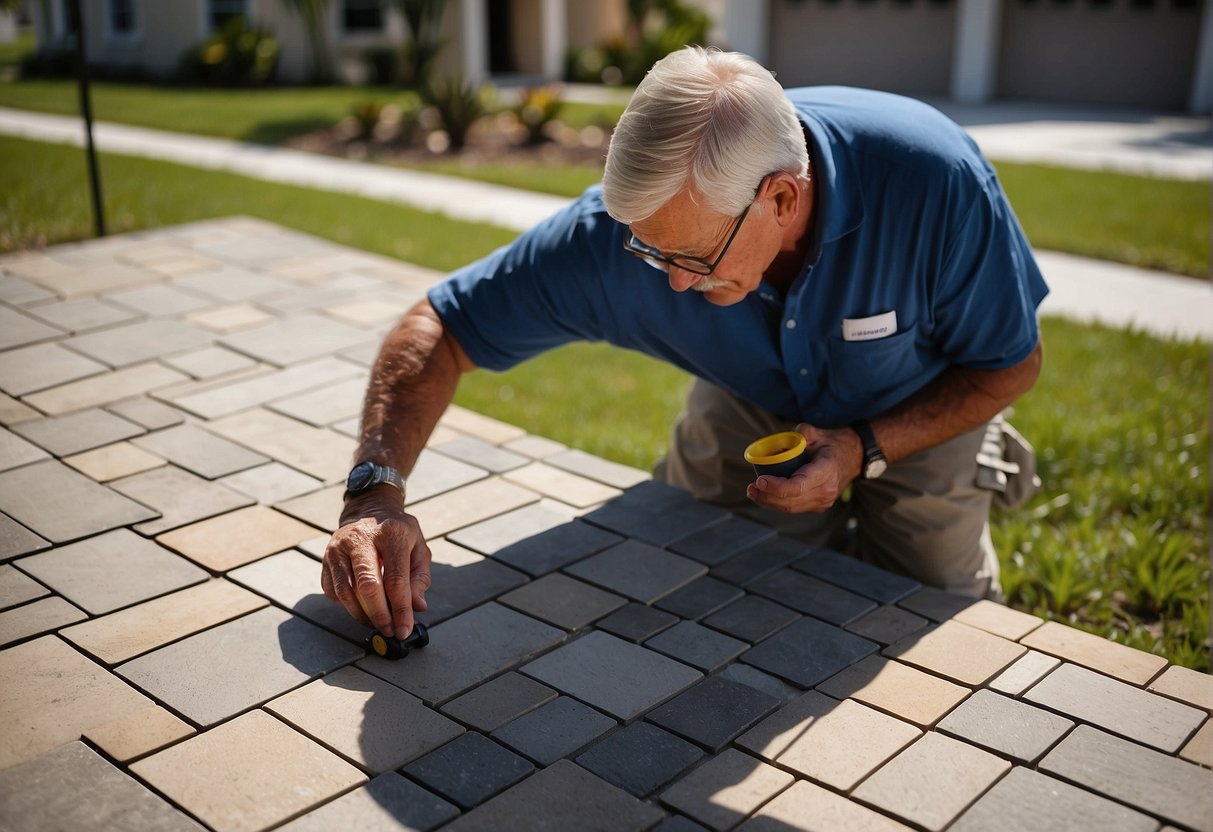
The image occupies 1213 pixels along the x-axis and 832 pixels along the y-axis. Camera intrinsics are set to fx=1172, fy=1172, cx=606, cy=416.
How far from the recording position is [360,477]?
7.99ft

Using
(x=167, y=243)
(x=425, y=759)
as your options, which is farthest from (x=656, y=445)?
(x=167, y=243)

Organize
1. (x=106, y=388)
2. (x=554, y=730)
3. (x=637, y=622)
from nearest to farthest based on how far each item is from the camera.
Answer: (x=554, y=730) < (x=637, y=622) < (x=106, y=388)

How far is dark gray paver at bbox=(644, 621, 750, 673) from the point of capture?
2404 millimetres

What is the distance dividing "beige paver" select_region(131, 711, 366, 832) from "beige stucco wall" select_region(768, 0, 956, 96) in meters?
15.4

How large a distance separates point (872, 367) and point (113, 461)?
6.86 feet

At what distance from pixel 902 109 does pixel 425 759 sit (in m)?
1.78

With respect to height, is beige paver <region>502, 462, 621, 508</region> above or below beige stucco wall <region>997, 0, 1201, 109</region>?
below

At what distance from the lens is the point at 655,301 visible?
277 cm

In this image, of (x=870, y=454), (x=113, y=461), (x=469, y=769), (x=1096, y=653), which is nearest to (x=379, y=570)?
(x=469, y=769)

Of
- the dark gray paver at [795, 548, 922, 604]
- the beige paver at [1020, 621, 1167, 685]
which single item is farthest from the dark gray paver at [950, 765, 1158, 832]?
the dark gray paver at [795, 548, 922, 604]

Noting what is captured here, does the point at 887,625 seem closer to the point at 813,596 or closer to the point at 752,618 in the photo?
the point at 813,596

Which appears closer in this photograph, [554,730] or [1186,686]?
Result: [554,730]

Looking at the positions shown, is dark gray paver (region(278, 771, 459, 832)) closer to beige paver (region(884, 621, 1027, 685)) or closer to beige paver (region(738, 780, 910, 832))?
beige paver (region(738, 780, 910, 832))

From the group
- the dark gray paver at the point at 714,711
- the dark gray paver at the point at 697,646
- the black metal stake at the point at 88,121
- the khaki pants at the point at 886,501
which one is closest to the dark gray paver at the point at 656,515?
the khaki pants at the point at 886,501
